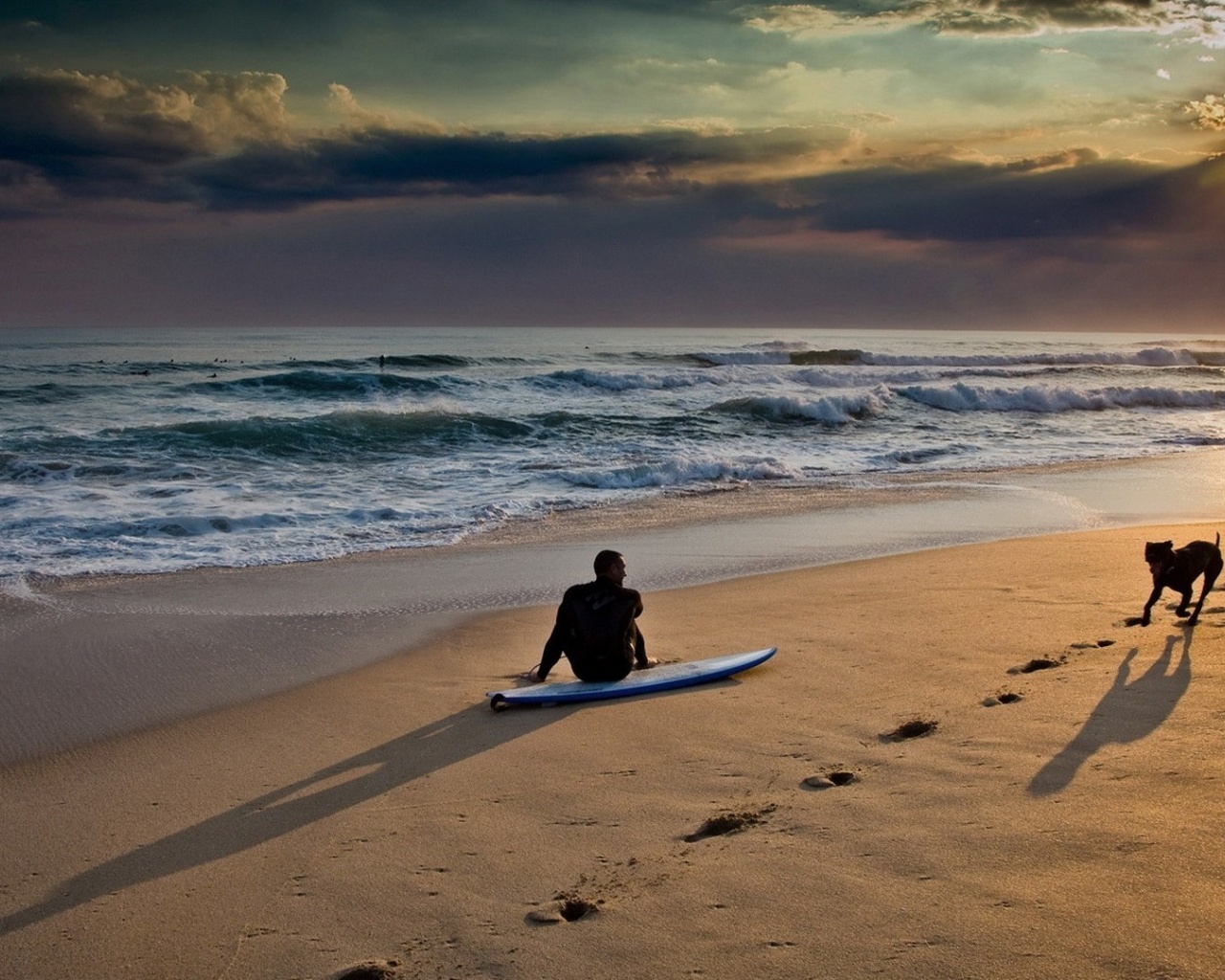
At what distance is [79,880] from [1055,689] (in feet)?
14.2

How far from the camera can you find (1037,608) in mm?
6996

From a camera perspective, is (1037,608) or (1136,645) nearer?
(1136,645)

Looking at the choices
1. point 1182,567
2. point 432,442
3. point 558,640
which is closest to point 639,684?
point 558,640

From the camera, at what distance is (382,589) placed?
28.1 ft

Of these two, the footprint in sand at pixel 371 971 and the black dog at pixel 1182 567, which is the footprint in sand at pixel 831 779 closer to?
the footprint in sand at pixel 371 971

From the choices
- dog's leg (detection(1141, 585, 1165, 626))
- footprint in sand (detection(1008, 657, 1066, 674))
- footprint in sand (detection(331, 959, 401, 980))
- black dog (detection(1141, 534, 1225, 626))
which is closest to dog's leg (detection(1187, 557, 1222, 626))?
black dog (detection(1141, 534, 1225, 626))

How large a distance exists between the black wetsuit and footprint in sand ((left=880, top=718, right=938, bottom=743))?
5.49ft

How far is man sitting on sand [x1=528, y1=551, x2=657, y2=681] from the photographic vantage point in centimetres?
562

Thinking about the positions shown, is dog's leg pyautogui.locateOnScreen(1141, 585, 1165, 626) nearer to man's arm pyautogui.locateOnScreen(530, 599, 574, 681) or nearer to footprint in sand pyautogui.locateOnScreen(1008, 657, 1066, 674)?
footprint in sand pyautogui.locateOnScreen(1008, 657, 1066, 674)

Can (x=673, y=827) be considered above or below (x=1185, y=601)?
below

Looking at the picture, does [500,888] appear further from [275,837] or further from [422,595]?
[422,595]

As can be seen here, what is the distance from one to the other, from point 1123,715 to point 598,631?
2.68 m

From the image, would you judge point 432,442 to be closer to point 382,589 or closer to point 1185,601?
point 382,589

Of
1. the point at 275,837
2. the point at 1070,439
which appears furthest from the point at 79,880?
the point at 1070,439
